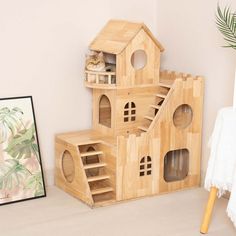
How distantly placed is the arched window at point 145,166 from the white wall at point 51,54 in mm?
433

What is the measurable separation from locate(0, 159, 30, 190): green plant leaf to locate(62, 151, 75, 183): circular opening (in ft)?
0.76

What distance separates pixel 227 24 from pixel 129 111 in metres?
0.65

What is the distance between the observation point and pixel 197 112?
2.69 meters

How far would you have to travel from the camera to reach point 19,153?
2572 mm

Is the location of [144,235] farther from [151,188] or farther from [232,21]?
[232,21]

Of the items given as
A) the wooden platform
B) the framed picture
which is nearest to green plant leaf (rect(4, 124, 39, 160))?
the framed picture

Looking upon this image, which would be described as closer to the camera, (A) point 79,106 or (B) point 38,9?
(B) point 38,9

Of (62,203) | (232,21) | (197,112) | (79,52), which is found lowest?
(62,203)

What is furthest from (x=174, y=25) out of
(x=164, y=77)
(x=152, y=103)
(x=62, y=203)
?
(x=62, y=203)

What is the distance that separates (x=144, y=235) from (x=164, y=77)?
0.98 meters

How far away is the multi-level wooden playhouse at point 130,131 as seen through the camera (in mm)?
2516

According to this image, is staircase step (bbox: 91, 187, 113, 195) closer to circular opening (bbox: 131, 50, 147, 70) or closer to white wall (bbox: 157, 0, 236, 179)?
white wall (bbox: 157, 0, 236, 179)

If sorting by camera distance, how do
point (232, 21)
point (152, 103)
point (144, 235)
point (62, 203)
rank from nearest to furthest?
point (144, 235)
point (232, 21)
point (62, 203)
point (152, 103)

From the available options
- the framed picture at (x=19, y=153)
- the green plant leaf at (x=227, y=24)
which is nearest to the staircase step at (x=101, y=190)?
the framed picture at (x=19, y=153)
